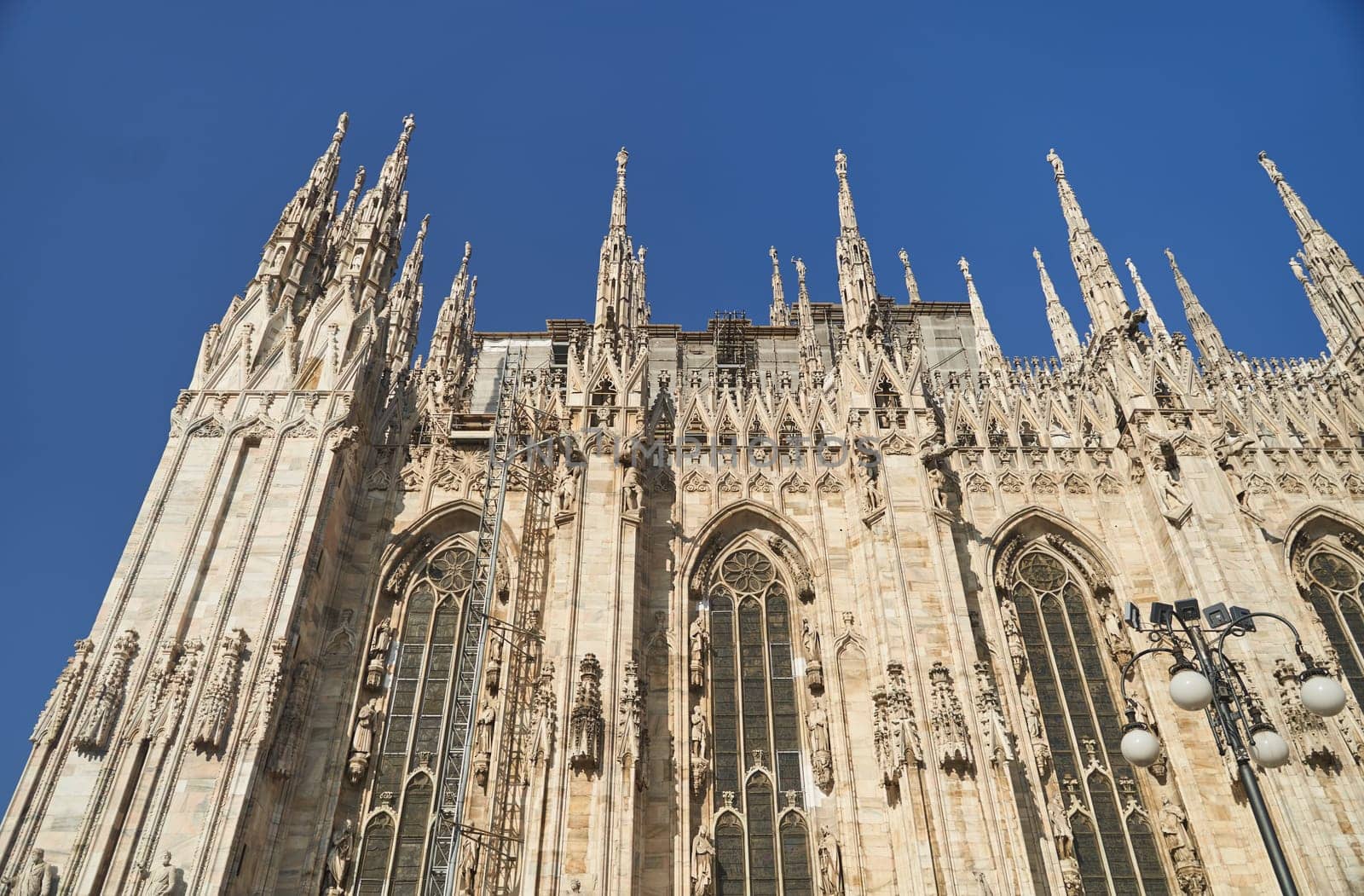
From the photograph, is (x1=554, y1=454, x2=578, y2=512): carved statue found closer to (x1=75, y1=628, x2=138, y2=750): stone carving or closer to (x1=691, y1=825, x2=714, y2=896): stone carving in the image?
(x1=691, y1=825, x2=714, y2=896): stone carving

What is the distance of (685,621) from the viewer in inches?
774

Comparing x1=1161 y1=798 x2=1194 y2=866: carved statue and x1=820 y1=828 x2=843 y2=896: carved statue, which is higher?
x1=1161 y1=798 x2=1194 y2=866: carved statue

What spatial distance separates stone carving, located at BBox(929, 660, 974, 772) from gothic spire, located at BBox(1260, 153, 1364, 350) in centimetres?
1726

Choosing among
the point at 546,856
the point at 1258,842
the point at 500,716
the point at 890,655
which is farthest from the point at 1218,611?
the point at 500,716

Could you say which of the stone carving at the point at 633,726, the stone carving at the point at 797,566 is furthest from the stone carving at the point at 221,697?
the stone carving at the point at 797,566

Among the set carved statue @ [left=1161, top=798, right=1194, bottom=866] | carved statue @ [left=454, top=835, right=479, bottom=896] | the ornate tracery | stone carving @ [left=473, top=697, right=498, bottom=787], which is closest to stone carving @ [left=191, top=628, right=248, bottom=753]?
stone carving @ [left=473, top=697, right=498, bottom=787]

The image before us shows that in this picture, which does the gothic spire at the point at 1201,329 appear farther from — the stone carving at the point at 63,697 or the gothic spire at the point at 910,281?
the stone carving at the point at 63,697

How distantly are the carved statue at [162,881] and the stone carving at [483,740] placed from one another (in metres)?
4.98

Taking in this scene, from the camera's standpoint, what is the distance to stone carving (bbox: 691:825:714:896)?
16.5 m

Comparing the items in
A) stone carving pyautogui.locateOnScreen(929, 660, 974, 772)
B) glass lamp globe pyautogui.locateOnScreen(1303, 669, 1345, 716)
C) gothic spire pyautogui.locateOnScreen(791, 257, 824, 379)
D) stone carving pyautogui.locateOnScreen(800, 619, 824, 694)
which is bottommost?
glass lamp globe pyautogui.locateOnScreen(1303, 669, 1345, 716)

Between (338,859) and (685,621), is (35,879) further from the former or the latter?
(685,621)

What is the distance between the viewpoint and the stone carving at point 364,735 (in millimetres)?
17672

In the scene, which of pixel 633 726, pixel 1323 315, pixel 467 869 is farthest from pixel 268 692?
pixel 1323 315

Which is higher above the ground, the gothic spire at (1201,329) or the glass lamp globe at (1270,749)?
the gothic spire at (1201,329)
